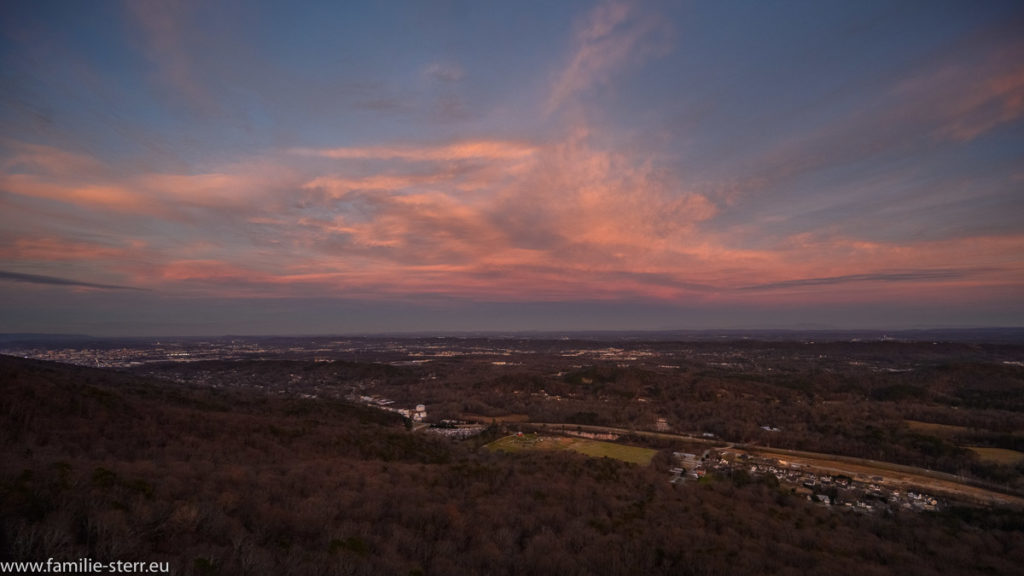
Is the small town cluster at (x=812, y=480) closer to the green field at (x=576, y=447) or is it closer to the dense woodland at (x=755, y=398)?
the green field at (x=576, y=447)

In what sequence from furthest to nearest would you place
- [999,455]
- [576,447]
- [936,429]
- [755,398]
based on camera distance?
[755,398] → [936,429] → [576,447] → [999,455]

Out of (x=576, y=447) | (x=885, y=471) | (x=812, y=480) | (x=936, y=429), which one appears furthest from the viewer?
(x=936, y=429)

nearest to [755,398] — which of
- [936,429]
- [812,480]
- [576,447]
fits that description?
[936,429]

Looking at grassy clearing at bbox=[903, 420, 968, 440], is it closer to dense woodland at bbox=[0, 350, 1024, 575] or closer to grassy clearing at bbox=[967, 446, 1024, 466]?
grassy clearing at bbox=[967, 446, 1024, 466]

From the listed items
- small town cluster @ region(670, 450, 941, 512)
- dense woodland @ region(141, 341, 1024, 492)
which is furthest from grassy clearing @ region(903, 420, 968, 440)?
small town cluster @ region(670, 450, 941, 512)

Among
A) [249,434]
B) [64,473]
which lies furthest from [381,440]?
[64,473]

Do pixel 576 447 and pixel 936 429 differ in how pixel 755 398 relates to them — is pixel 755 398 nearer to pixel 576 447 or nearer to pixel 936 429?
pixel 936 429

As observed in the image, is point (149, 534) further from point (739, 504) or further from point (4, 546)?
point (739, 504)
